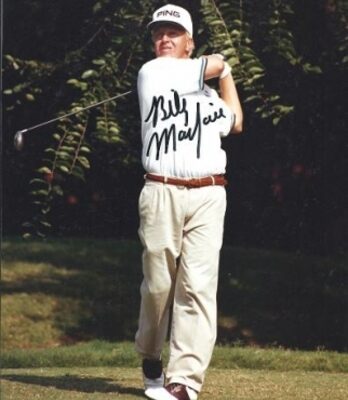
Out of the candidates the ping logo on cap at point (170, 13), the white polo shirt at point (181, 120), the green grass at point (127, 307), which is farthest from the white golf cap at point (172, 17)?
the green grass at point (127, 307)

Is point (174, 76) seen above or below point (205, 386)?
above

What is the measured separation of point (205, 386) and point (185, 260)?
36.2 inches

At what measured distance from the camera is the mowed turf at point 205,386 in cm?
689

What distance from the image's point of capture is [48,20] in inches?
474

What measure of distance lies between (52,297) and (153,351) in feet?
25.4

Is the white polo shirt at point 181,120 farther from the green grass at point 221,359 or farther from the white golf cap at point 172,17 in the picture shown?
the green grass at point 221,359

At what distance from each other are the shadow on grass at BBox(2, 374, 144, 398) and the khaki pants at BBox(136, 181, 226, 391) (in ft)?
1.18

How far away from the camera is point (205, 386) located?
7.31m

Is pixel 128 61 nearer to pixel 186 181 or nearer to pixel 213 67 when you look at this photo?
pixel 213 67

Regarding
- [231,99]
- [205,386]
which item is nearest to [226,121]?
[231,99]

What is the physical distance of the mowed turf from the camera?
6895 mm

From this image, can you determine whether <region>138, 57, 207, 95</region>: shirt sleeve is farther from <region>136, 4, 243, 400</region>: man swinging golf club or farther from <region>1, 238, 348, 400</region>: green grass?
<region>1, 238, 348, 400</region>: green grass

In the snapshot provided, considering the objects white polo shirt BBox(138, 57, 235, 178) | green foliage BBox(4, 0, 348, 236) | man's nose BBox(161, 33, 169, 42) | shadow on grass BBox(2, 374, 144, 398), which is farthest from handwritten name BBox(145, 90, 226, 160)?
green foliage BBox(4, 0, 348, 236)

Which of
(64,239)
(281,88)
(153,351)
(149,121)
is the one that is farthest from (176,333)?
(64,239)
